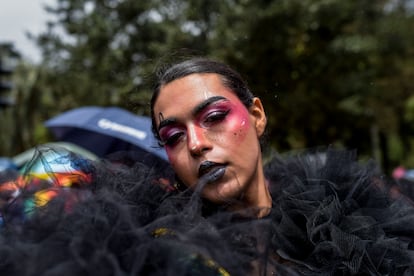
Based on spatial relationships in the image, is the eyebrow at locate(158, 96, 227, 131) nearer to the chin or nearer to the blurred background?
the chin

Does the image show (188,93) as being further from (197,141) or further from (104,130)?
(104,130)

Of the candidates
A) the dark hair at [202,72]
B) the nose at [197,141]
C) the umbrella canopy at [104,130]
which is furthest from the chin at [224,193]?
the umbrella canopy at [104,130]

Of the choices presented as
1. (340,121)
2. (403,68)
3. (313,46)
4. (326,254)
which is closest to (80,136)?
(326,254)

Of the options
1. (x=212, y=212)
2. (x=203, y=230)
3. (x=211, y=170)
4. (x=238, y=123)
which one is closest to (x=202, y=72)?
(x=238, y=123)

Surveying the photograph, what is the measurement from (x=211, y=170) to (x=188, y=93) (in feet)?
0.95

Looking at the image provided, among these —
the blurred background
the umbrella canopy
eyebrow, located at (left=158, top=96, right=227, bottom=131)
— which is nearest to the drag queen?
eyebrow, located at (left=158, top=96, right=227, bottom=131)

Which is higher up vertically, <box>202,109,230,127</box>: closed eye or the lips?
<box>202,109,230,127</box>: closed eye

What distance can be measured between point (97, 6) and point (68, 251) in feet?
39.3

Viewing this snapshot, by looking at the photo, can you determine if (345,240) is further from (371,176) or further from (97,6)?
(97,6)

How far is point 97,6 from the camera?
12.6 meters

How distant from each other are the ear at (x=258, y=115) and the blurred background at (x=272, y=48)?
6690 mm

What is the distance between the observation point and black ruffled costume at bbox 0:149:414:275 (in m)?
1.25

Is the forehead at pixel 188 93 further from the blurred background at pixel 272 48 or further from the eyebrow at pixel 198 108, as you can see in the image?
the blurred background at pixel 272 48

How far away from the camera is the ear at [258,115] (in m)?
2.10
